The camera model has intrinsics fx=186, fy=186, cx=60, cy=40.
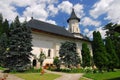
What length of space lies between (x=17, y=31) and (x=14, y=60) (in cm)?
476

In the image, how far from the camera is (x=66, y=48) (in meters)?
36.5

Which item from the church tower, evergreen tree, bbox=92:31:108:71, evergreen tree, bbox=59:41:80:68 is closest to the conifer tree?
evergreen tree, bbox=59:41:80:68

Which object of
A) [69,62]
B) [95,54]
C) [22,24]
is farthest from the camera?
[69,62]

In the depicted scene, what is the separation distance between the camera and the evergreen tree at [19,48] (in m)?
28.3

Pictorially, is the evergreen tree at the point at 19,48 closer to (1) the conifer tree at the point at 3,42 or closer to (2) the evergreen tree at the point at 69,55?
(1) the conifer tree at the point at 3,42

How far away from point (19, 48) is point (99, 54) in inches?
546

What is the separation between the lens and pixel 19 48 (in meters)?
28.8

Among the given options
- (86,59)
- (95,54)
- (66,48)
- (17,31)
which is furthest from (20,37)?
(86,59)

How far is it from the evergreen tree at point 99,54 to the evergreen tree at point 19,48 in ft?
38.4

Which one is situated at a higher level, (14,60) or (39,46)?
(39,46)

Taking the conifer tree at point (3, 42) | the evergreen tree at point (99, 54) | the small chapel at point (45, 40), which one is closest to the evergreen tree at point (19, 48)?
the conifer tree at point (3, 42)

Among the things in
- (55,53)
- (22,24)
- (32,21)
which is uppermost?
(32,21)

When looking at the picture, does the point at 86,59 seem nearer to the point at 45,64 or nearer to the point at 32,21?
the point at 45,64

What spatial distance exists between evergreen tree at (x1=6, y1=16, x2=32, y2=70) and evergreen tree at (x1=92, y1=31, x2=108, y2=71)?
38.4ft
